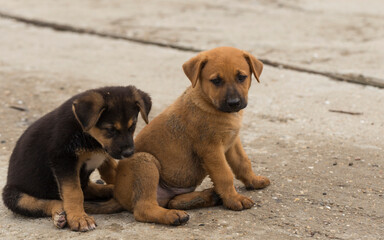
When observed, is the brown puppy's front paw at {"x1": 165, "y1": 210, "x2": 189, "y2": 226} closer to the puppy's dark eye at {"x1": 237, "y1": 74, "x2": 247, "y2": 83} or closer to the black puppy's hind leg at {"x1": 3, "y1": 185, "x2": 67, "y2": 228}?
the black puppy's hind leg at {"x1": 3, "y1": 185, "x2": 67, "y2": 228}

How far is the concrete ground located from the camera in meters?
5.57

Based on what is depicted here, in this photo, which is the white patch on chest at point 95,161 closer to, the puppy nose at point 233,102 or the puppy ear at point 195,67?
the puppy ear at point 195,67

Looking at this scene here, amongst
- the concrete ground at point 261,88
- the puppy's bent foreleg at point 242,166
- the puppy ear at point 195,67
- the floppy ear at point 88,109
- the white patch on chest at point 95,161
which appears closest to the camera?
the floppy ear at point 88,109

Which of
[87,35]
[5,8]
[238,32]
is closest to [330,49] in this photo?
[238,32]

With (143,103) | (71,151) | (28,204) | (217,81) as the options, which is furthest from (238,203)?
(28,204)

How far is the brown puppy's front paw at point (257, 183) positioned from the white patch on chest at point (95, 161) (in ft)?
5.58

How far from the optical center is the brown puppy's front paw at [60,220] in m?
5.46

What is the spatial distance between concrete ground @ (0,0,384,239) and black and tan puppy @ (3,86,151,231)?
8.3 inches

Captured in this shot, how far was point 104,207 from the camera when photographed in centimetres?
591

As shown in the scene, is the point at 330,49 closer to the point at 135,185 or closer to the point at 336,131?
the point at 336,131

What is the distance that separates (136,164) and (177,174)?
0.49 metres

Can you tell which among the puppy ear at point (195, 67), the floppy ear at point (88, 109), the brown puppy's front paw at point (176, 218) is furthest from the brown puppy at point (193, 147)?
the floppy ear at point (88, 109)

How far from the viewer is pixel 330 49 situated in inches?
479

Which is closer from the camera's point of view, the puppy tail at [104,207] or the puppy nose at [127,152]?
the puppy nose at [127,152]
